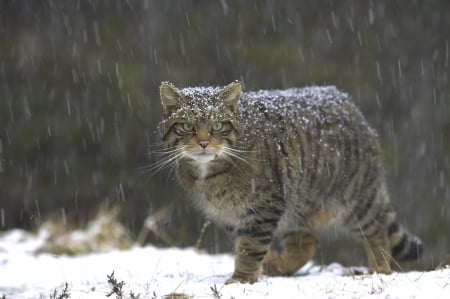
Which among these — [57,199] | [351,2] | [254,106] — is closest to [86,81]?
[57,199]

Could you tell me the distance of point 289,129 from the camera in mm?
5625

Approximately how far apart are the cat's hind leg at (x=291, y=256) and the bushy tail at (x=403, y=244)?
2.49 feet

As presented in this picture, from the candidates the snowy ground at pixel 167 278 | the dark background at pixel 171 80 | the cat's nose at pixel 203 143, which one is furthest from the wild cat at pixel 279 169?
the dark background at pixel 171 80

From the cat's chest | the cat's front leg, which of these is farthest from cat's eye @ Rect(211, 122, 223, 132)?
the cat's front leg

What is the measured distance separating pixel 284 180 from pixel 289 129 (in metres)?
0.52

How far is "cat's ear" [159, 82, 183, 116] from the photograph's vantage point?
16.5ft

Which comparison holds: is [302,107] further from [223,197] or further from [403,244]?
[403,244]

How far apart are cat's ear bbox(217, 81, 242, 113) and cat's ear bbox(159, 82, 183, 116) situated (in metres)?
0.33

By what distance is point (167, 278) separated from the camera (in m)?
5.47

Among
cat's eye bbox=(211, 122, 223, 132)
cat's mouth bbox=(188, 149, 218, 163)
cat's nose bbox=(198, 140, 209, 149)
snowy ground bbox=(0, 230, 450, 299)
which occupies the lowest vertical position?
snowy ground bbox=(0, 230, 450, 299)

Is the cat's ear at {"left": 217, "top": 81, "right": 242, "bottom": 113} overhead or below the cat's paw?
overhead

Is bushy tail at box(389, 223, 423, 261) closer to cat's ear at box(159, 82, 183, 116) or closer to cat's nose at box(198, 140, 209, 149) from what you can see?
cat's nose at box(198, 140, 209, 149)

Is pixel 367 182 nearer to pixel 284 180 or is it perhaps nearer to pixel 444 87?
pixel 284 180

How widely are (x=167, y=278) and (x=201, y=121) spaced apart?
1.45 m
